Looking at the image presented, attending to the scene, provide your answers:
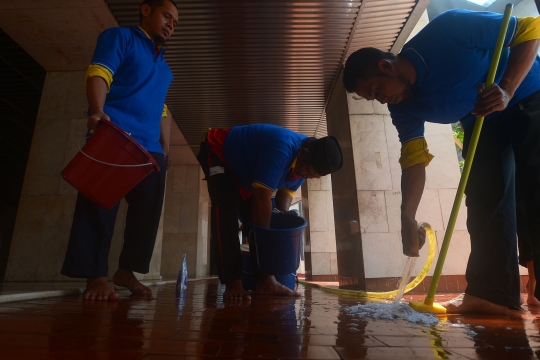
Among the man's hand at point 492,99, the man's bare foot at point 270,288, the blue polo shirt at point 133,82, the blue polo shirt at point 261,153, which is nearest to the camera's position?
the man's hand at point 492,99

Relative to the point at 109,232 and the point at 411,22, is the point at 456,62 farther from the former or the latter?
the point at 411,22

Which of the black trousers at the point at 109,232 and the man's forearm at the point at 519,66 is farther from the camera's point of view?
the black trousers at the point at 109,232

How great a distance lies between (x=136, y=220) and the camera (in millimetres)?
1909

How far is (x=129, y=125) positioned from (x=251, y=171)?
0.79m

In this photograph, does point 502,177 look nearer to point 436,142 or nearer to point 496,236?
point 496,236

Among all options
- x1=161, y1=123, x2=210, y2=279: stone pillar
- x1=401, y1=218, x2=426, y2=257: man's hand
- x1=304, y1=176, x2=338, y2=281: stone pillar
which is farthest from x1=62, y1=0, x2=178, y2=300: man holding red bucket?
x1=161, y1=123, x2=210, y2=279: stone pillar

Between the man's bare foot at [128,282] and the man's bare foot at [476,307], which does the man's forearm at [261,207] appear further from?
the man's bare foot at [476,307]

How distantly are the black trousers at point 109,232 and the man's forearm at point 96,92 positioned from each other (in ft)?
1.56

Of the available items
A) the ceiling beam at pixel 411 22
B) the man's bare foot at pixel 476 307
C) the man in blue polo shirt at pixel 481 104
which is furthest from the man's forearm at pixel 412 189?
the ceiling beam at pixel 411 22

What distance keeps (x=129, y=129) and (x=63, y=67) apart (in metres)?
2.84

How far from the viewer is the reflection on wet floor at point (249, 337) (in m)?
0.64

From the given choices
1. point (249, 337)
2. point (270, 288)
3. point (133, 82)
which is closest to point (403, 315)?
point (249, 337)

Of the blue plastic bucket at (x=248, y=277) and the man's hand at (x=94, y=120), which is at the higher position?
the man's hand at (x=94, y=120)

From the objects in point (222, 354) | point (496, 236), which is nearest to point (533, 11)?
point (496, 236)
